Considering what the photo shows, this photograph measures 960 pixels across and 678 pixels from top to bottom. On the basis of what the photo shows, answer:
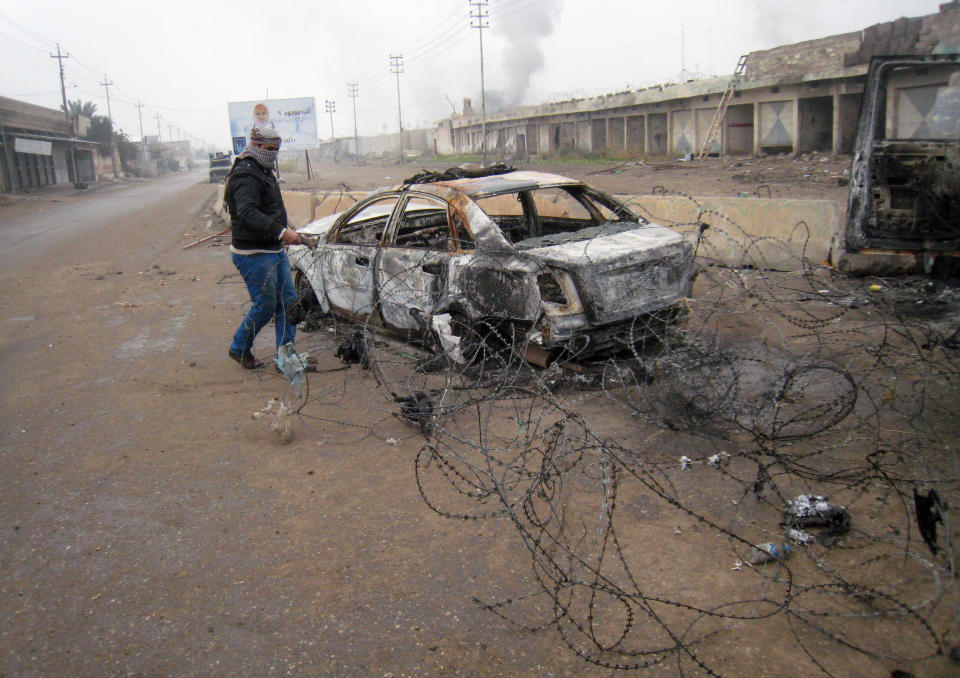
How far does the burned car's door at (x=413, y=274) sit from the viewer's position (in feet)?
17.3

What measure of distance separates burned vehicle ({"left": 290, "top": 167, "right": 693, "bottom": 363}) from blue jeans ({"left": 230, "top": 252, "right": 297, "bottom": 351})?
685 millimetres

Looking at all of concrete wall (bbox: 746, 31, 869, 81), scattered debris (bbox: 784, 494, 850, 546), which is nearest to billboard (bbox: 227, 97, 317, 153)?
concrete wall (bbox: 746, 31, 869, 81)

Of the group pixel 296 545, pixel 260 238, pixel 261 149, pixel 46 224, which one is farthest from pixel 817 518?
pixel 46 224

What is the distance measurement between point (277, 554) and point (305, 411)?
186cm

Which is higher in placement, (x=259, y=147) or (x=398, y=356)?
(x=259, y=147)

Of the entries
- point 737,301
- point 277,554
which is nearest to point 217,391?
point 277,554

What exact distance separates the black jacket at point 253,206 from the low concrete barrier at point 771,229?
4.50 metres

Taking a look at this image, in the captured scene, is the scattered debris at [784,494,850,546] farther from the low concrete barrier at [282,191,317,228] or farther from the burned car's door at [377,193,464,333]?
the low concrete barrier at [282,191,317,228]

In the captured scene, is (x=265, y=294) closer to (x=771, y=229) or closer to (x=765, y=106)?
(x=771, y=229)

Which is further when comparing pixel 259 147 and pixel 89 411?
pixel 259 147

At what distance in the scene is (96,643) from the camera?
103 inches

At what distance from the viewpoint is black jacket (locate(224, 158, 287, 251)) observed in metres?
5.38

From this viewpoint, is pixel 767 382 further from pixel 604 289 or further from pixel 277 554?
pixel 277 554

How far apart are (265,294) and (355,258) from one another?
924mm
